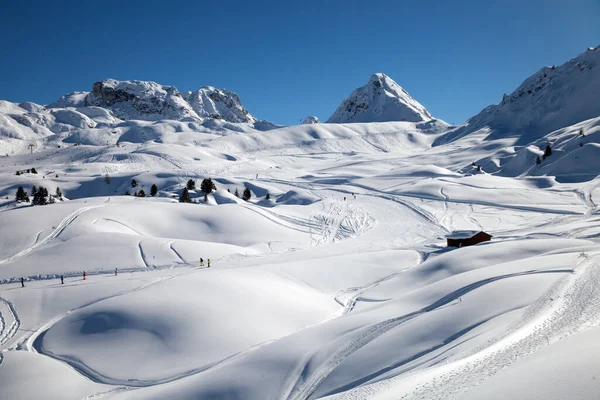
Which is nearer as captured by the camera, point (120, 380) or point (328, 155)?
point (120, 380)

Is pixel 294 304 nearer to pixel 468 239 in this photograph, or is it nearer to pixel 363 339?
pixel 363 339

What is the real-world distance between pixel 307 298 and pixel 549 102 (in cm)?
12990

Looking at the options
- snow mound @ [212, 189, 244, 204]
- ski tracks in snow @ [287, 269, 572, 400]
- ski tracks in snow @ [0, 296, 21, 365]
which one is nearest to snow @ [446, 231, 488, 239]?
ski tracks in snow @ [287, 269, 572, 400]

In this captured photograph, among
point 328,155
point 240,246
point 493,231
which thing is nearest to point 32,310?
point 240,246

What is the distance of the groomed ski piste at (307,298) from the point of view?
9641 mm

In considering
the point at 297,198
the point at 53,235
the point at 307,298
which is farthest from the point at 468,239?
the point at 53,235

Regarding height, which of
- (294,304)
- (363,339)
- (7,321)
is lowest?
(363,339)

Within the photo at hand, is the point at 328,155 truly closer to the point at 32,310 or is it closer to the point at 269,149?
the point at 269,149

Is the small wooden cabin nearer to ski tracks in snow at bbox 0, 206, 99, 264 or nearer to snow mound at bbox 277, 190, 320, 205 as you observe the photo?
snow mound at bbox 277, 190, 320, 205

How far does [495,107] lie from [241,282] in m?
157

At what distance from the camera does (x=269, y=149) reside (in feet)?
400

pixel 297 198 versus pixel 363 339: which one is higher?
pixel 297 198

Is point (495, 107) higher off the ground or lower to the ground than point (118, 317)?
higher

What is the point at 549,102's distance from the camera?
118 metres
